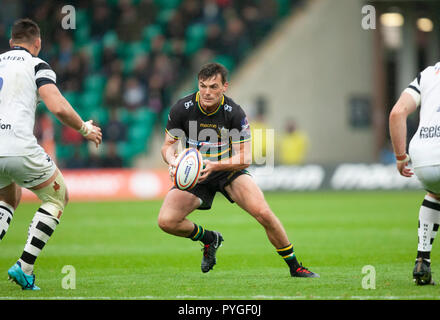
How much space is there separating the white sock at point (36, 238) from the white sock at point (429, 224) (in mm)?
3598

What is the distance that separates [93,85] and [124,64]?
5.22ft

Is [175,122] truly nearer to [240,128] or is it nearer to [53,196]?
[240,128]

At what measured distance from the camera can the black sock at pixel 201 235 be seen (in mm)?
8016

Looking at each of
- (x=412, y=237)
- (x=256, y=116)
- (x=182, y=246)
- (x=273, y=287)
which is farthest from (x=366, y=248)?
(x=256, y=116)

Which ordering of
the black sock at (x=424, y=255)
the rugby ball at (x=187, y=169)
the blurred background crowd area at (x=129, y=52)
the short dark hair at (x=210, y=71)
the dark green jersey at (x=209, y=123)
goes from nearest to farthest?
the black sock at (x=424, y=255)
the rugby ball at (x=187, y=169)
the short dark hair at (x=210, y=71)
the dark green jersey at (x=209, y=123)
the blurred background crowd area at (x=129, y=52)

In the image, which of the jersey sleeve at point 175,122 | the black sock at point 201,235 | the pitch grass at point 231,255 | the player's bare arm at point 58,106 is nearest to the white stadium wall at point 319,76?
the pitch grass at point 231,255

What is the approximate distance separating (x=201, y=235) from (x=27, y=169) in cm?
227

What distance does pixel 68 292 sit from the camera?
6688 mm

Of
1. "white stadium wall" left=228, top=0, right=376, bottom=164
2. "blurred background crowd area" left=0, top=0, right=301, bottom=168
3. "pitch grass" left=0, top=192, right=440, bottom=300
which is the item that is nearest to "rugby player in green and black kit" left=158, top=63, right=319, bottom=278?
"pitch grass" left=0, top=192, right=440, bottom=300

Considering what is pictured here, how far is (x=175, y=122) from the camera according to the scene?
7.81 m

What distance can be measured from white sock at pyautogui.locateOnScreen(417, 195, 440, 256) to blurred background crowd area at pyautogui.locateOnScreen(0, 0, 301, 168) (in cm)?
1533

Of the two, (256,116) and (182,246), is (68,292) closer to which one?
(182,246)

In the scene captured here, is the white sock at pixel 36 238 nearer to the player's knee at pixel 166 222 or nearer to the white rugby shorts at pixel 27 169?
the white rugby shorts at pixel 27 169
